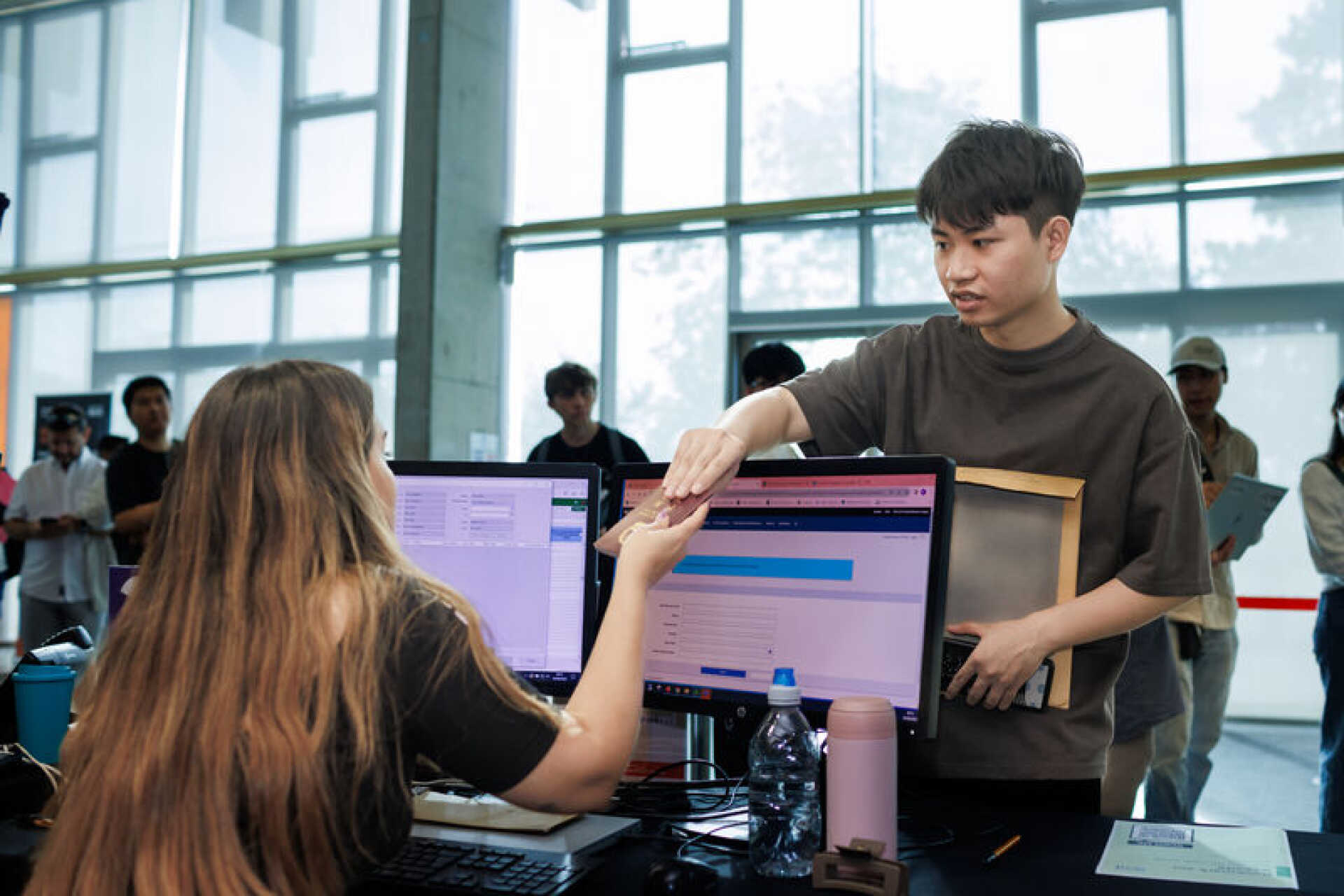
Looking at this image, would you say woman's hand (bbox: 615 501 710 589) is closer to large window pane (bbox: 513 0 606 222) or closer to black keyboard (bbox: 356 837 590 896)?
black keyboard (bbox: 356 837 590 896)

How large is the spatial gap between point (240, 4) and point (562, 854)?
7.84m

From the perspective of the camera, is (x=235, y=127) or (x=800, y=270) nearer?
(x=800, y=270)

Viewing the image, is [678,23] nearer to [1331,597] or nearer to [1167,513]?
[1331,597]

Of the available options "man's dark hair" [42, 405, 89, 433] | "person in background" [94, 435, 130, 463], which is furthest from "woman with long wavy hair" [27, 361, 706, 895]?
"person in background" [94, 435, 130, 463]

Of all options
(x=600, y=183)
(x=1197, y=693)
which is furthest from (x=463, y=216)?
(x=1197, y=693)

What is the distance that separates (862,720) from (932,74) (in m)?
5.49

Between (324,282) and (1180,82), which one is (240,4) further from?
(1180,82)

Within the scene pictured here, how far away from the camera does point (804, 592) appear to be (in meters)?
1.43

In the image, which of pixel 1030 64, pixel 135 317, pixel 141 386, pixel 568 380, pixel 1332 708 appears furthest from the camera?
→ pixel 135 317

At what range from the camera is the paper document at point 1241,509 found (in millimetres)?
3557

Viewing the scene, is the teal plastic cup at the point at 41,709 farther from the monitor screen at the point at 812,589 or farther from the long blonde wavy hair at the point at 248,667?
the monitor screen at the point at 812,589

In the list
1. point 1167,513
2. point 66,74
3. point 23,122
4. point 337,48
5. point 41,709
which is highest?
point 66,74

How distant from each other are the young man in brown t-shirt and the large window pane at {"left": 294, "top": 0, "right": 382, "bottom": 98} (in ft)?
21.4

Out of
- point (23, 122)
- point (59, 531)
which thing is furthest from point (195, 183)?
point (59, 531)
